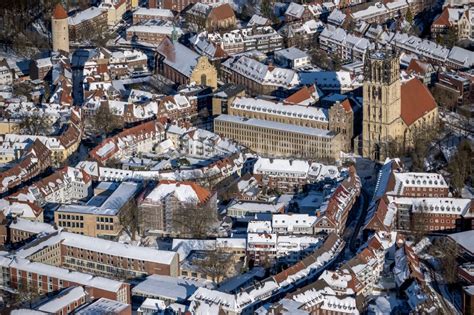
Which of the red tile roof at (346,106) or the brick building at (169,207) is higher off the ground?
the red tile roof at (346,106)

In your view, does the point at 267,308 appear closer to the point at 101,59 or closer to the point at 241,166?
the point at 241,166

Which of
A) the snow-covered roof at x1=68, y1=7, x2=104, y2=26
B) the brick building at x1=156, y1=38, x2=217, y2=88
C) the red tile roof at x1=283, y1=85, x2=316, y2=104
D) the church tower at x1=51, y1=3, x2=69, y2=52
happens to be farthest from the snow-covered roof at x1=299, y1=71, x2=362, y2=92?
the snow-covered roof at x1=68, y1=7, x2=104, y2=26

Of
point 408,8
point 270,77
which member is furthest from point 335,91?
point 408,8

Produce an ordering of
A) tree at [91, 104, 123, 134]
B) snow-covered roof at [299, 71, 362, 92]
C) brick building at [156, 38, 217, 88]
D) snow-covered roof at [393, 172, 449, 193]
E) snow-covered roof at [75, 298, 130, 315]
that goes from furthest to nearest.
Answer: brick building at [156, 38, 217, 88]
snow-covered roof at [299, 71, 362, 92]
tree at [91, 104, 123, 134]
snow-covered roof at [393, 172, 449, 193]
snow-covered roof at [75, 298, 130, 315]

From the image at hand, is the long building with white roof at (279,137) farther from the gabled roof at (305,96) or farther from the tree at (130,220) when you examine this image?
the tree at (130,220)

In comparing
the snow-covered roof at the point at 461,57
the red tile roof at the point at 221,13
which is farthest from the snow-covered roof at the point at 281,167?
the red tile roof at the point at 221,13

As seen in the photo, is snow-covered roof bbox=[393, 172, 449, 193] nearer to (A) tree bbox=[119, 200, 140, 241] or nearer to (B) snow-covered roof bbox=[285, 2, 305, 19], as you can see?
(A) tree bbox=[119, 200, 140, 241]
